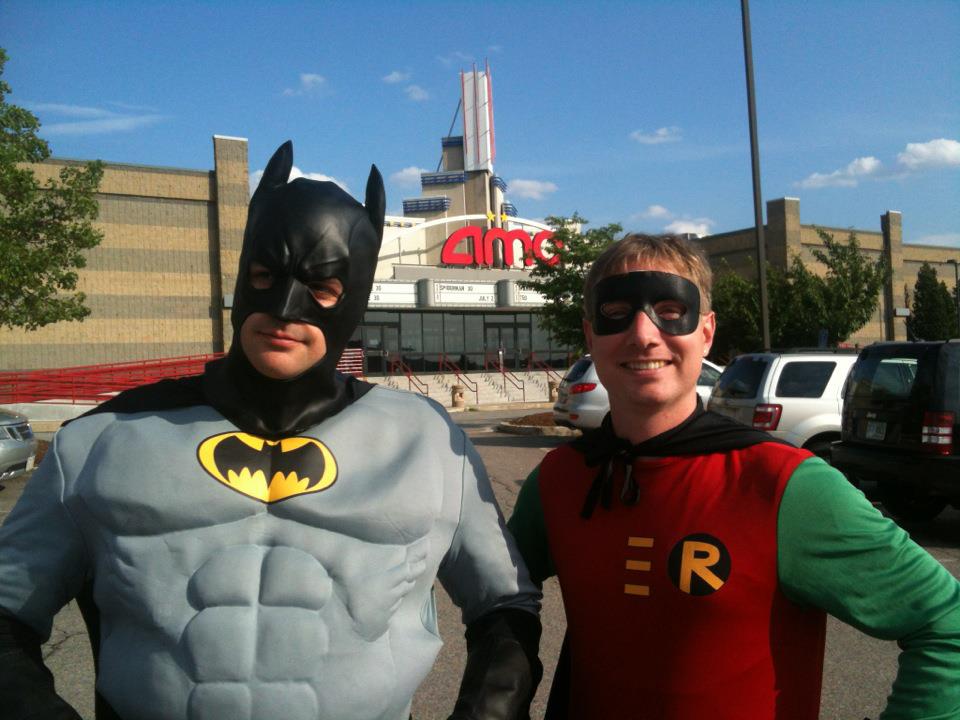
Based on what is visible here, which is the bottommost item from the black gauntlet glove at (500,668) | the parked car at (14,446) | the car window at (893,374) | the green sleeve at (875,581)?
the parked car at (14,446)

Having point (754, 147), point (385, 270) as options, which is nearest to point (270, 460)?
point (754, 147)

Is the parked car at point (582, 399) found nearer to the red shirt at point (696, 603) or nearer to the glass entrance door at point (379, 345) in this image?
the red shirt at point (696, 603)

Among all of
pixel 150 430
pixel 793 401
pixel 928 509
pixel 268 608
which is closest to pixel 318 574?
pixel 268 608

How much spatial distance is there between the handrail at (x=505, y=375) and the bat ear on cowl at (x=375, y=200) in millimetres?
28965

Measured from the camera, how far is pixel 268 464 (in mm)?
1813

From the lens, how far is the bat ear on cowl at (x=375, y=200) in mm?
2137

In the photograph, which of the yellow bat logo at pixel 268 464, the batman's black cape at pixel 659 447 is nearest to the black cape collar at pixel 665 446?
the batman's black cape at pixel 659 447

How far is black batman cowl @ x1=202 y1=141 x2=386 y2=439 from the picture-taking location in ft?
6.23

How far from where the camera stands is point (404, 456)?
6.22 feet

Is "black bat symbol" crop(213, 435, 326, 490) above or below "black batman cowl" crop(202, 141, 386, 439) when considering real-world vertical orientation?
below

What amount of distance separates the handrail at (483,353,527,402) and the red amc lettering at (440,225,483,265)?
16.1 feet

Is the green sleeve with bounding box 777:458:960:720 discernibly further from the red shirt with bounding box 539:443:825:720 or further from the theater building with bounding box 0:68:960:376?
the theater building with bounding box 0:68:960:376

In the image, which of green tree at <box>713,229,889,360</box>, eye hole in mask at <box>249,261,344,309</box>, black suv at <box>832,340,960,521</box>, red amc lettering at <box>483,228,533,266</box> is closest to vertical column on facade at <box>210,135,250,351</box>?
red amc lettering at <box>483,228,533,266</box>

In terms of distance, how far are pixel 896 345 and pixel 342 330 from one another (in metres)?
7.17
